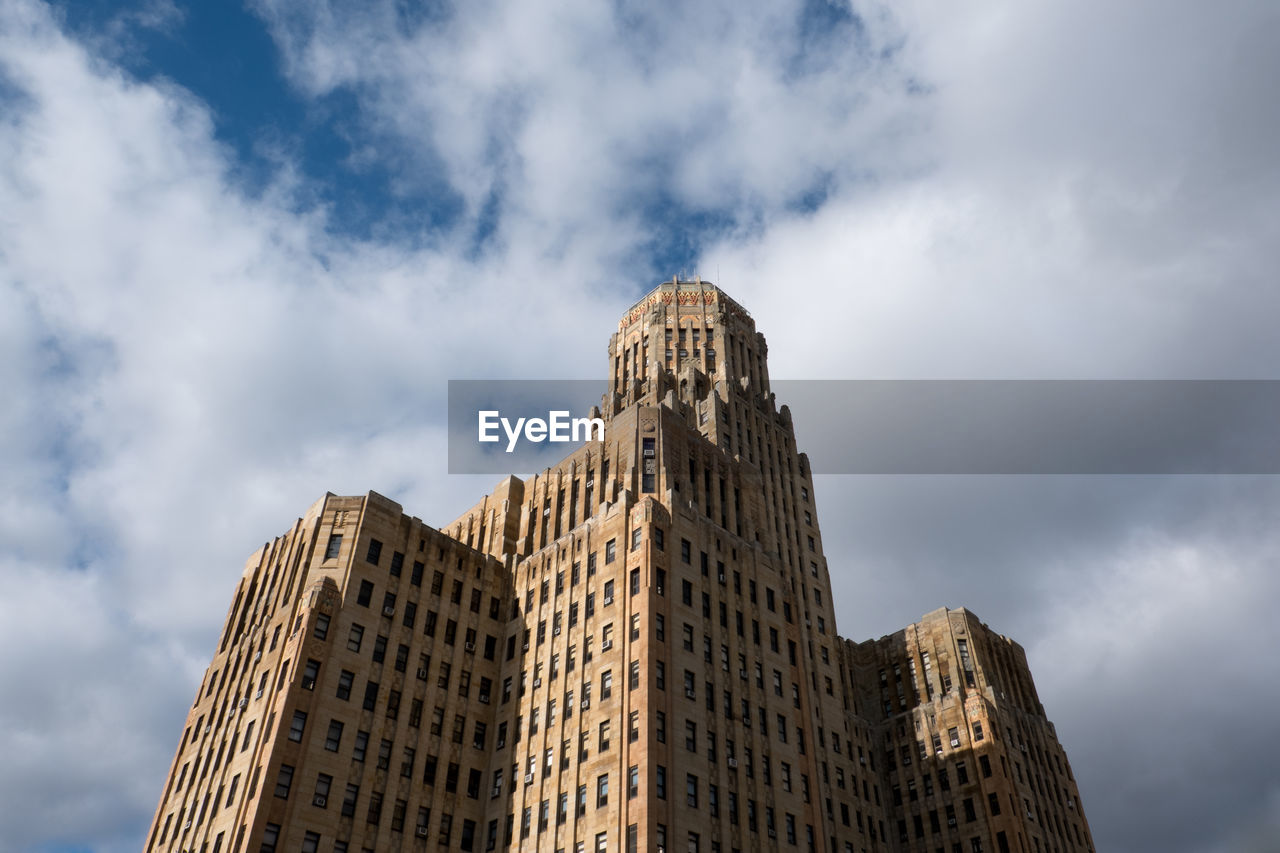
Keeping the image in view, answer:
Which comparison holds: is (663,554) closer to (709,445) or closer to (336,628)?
(709,445)

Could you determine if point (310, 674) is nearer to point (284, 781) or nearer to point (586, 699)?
point (284, 781)

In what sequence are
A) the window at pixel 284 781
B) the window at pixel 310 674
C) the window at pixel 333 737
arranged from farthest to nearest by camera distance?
the window at pixel 310 674
the window at pixel 333 737
the window at pixel 284 781

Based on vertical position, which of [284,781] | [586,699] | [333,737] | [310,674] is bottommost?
A: [284,781]

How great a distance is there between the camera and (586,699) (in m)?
81.8

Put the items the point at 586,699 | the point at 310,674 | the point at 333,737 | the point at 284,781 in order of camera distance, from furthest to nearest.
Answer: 1. the point at 586,699
2. the point at 310,674
3. the point at 333,737
4. the point at 284,781

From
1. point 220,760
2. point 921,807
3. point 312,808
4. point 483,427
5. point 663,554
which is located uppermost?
point 483,427

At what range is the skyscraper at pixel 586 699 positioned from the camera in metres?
75.4

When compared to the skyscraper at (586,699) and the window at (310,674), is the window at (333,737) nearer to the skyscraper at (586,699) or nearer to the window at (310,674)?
the skyscraper at (586,699)

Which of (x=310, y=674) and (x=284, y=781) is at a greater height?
(x=310, y=674)

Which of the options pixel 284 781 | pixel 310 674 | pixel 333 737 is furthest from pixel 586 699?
pixel 284 781

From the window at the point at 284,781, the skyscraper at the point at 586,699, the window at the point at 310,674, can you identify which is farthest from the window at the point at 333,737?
the window at the point at 284,781

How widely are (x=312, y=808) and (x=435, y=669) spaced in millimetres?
17473

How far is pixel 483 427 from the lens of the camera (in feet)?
335

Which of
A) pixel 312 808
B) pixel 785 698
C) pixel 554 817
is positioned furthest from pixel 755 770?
pixel 312 808
